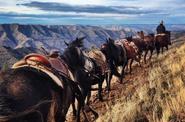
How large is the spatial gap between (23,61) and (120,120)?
109 inches

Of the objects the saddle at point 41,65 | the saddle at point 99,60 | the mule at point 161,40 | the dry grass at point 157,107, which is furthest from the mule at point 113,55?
the mule at point 161,40

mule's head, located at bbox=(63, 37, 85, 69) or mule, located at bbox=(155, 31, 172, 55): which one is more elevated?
mule's head, located at bbox=(63, 37, 85, 69)

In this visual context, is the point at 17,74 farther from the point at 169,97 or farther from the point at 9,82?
the point at 169,97

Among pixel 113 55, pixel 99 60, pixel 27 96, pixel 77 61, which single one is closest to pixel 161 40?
pixel 113 55

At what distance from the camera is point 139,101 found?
32.6 feet

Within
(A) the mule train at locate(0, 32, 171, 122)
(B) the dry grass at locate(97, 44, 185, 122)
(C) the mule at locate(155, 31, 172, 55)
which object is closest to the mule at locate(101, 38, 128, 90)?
(B) the dry grass at locate(97, 44, 185, 122)

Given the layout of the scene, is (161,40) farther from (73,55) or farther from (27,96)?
(27,96)

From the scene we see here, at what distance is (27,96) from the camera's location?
5.89 metres

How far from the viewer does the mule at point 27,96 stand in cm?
569

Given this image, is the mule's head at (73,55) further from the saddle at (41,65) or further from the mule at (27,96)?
the mule at (27,96)

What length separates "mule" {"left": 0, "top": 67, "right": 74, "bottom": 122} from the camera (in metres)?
5.69

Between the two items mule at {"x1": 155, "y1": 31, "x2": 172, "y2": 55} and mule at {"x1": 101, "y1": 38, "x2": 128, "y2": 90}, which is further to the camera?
mule at {"x1": 155, "y1": 31, "x2": 172, "y2": 55}

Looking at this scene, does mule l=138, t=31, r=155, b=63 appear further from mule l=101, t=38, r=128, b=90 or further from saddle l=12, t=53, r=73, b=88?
saddle l=12, t=53, r=73, b=88

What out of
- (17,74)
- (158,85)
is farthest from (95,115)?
(17,74)
